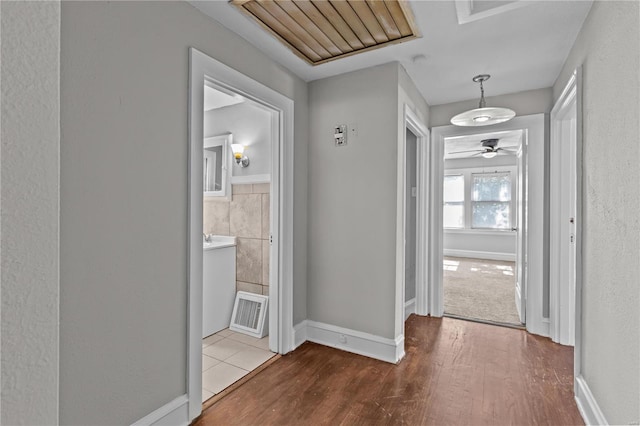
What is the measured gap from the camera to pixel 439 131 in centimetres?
350

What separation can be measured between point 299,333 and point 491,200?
19.9 feet

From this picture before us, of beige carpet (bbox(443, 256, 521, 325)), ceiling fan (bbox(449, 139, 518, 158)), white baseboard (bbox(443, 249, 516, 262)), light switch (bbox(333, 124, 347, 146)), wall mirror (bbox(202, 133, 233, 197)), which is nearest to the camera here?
light switch (bbox(333, 124, 347, 146))

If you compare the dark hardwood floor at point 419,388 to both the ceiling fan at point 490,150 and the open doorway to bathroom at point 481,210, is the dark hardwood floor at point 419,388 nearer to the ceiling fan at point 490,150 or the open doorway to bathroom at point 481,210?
the open doorway to bathroom at point 481,210

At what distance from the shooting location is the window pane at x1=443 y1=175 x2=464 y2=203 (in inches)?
292

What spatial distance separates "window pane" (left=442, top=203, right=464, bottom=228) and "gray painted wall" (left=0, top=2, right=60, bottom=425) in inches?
310

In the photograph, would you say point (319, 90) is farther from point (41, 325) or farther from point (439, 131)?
point (41, 325)

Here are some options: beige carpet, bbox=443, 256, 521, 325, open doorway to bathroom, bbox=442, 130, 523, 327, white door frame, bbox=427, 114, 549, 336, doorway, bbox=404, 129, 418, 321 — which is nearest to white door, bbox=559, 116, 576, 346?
white door frame, bbox=427, 114, 549, 336

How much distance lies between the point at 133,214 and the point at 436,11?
202 cm

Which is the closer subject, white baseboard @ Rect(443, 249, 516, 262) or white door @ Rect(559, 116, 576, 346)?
white door @ Rect(559, 116, 576, 346)

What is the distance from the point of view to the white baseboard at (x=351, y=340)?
2486 millimetres

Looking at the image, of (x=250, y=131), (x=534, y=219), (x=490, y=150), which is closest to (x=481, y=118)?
(x=534, y=219)

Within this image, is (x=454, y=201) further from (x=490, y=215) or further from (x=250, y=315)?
(x=250, y=315)

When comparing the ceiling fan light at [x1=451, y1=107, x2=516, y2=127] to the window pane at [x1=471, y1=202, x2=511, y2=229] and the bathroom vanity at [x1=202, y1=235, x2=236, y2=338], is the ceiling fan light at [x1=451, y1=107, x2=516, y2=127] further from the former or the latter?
the window pane at [x1=471, y1=202, x2=511, y2=229]

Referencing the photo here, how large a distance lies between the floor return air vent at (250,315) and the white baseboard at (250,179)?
1.15m
